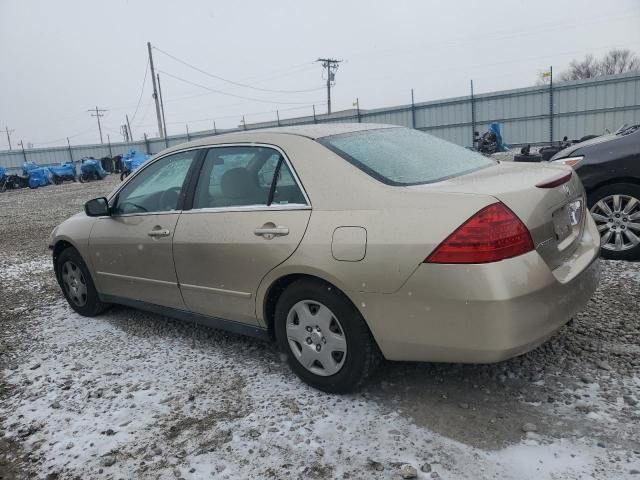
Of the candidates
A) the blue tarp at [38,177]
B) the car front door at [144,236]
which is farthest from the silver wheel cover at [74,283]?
the blue tarp at [38,177]

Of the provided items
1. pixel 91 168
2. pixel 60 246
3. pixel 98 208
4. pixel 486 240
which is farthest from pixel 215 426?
pixel 91 168

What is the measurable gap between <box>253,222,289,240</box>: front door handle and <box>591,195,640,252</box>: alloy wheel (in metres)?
3.47

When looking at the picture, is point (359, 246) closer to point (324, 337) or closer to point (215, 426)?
point (324, 337)

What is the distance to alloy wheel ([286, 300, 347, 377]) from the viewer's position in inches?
112

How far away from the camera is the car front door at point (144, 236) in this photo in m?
3.70

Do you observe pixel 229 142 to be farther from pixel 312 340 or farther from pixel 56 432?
pixel 56 432

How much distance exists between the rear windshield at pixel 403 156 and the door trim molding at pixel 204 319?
1.22 metres

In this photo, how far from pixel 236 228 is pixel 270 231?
0.30m

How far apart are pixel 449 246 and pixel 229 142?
5.92 feet

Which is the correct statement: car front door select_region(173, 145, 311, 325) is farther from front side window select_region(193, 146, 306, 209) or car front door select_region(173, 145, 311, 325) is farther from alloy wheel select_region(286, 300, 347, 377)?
alloy wheel select_region(286, 300, 347, 377)

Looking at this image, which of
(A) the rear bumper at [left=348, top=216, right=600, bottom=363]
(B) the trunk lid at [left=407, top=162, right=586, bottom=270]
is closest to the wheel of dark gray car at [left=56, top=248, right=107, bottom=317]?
(A) the rear bumper at [left=348, top=216, right=600, bottom=363]

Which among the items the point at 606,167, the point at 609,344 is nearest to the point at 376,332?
the point at 609,344

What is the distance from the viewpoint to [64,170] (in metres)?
29.7

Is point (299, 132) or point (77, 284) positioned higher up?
point (299, 132)
